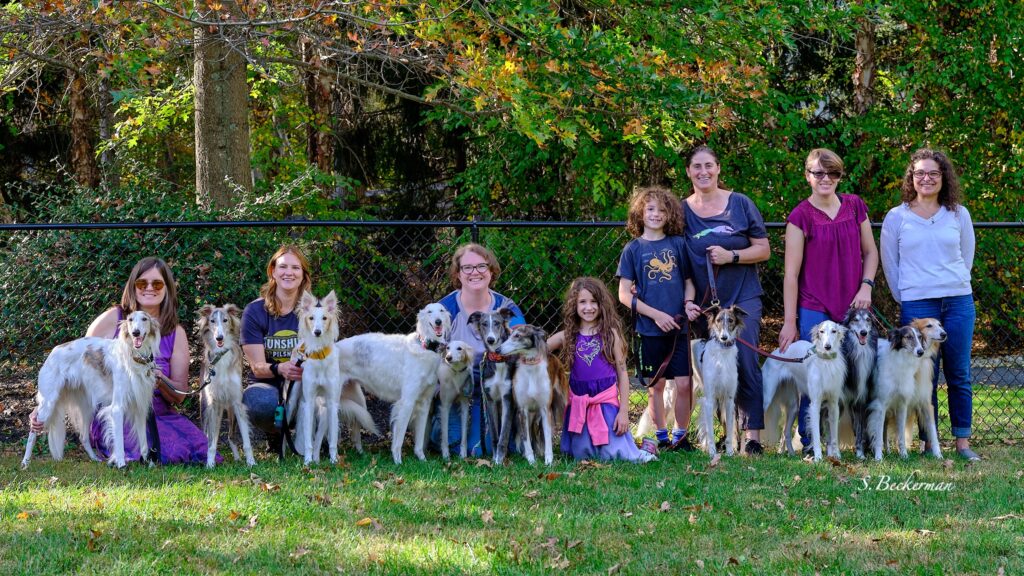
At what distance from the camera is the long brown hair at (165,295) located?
6.12m

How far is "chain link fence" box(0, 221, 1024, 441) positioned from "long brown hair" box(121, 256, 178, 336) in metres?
0.56

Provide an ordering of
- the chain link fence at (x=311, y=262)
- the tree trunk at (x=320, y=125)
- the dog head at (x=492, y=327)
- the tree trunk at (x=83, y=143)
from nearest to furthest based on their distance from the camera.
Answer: the dog head at (x=492, y=327) < the chain link fence at (x=311, y=262) < the tree trunk at (x=320, y=125) < the tree trunk at (x=83, y=143)

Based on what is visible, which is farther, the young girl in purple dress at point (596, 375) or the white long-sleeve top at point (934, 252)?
the young girl in purple dress at point (596, 375)

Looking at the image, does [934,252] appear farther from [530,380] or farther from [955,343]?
[530,380]

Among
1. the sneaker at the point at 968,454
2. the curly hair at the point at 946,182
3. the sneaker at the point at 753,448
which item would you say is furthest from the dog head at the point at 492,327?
the sneaker at the point at 968,454

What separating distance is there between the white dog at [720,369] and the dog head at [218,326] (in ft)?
10.00

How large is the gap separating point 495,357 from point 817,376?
2055 mm

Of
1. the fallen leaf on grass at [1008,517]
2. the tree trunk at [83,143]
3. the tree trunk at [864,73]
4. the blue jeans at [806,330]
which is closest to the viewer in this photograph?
the fallen leaf on grass at [1008,517]

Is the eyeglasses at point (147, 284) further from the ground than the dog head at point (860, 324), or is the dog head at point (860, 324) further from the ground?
the eyeglasses at point (147, 284)

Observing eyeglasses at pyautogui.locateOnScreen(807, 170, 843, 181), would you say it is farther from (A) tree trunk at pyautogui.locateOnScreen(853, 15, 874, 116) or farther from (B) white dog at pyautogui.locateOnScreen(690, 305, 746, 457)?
(A) tree trunk at pyautogui.locateOnScreen(853, 15, 874, 116)

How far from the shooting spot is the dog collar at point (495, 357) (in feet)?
19.6

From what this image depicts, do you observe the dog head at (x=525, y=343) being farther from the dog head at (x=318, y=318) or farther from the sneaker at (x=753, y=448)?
the sneaker at (x=753, y=448)

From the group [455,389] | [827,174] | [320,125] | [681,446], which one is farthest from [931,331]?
[320,125]

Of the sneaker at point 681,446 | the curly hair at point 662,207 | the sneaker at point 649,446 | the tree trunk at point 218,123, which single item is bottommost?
the sneaker at point 681,446
